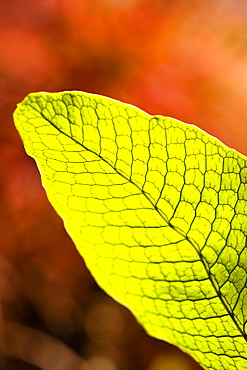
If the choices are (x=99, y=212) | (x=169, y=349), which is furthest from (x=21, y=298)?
(x=99, y=212)

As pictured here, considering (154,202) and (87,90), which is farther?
(87,90)

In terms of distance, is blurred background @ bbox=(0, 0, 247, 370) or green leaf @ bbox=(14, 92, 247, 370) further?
blurred background @ bbox=(0, 0, 247, 370)

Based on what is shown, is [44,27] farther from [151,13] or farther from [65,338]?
[65,338]

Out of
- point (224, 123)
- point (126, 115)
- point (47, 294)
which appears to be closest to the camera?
point (126, 115)

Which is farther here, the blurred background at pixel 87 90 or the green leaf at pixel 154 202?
the blurred background at pixel 87 90
